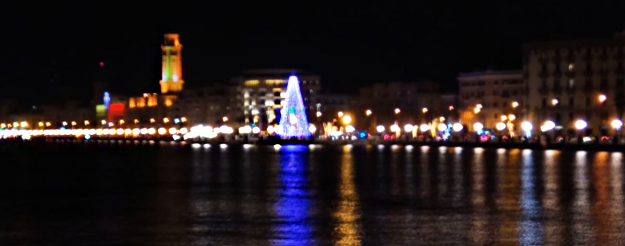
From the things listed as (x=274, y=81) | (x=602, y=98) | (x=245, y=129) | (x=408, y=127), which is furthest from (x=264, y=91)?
(x=602, y=98)

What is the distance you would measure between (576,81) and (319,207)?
86878 mm

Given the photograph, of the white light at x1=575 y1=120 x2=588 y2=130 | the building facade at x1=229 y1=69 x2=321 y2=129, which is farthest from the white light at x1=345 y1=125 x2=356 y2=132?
the white light at x1=575 y1=120 x2=588 y2=130

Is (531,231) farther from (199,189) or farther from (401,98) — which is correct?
(401,98)

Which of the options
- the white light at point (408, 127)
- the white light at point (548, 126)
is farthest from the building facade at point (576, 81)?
the white light at point (408, 127)

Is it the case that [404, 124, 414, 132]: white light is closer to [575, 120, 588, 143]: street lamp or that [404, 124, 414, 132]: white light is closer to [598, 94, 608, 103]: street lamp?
[575, 120, 588, 143]: street lamp

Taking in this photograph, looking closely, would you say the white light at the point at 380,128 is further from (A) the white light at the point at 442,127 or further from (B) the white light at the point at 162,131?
(B) the white light at the point at 162,131

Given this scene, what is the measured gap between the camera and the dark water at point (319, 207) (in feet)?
72.7

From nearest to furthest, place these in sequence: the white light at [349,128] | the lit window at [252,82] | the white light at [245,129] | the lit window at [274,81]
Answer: the white light at [349,128] < the white light at [245,129] < the lit window at [274,81] < the lit window at [252,82]

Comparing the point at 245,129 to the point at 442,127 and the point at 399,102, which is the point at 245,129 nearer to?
the point at 399,102

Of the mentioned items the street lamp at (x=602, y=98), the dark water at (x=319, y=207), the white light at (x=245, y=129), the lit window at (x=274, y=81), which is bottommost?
the dark water at (x=319, y=207)

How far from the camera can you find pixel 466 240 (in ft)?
70.6

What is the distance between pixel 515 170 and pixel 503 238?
25181 mm

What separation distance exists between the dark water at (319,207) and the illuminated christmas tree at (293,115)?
65.4 m

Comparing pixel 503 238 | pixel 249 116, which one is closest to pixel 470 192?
pixel 503 238
